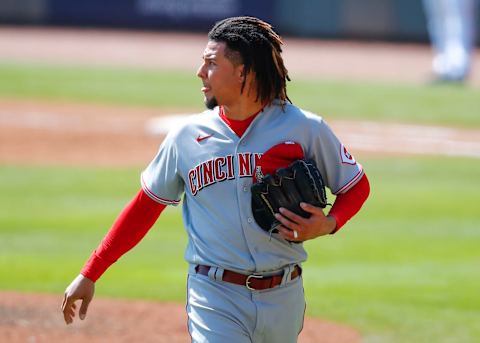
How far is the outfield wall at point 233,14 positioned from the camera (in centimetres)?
3259

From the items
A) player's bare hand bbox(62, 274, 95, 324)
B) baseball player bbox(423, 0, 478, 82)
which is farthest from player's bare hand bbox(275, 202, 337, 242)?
baseball player bbox(423, 0, 478, 82)

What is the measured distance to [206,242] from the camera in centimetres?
405

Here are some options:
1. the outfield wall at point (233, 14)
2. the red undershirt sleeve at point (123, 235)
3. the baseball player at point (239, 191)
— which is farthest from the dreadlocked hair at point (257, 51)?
the outfield wall at point (233, 14)

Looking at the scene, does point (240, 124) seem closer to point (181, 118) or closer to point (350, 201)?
point (350, 201)

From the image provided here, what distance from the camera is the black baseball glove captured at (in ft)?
12.6

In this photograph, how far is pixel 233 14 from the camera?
108 ft

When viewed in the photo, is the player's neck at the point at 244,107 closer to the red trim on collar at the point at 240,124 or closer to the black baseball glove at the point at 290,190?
the red trim on collar at the point at 240,124

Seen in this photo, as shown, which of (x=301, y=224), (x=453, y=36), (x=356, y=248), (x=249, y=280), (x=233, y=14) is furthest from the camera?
(x=233, y=14)

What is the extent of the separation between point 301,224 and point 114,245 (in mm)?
755

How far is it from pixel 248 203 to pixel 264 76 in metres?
0.48

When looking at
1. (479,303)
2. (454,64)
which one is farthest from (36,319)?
(454,64)

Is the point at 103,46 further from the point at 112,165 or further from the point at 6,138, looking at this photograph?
the point at 112,165

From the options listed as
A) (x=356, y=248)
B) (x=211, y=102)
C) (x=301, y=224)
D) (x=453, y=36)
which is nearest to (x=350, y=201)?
(x=301, y=224)

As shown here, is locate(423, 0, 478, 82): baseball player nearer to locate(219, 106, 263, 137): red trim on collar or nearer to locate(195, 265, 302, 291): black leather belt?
locate(219, 106, 263, 137): red trim on collar
